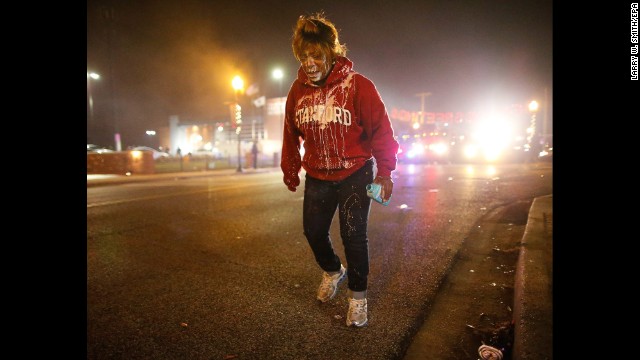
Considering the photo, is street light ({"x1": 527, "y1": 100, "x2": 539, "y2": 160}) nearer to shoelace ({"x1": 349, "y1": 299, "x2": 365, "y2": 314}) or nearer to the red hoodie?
the red hoodie

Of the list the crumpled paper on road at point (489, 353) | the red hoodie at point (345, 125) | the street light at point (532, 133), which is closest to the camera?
the crumpled paper on road at point (489, 353)

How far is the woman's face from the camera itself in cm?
232

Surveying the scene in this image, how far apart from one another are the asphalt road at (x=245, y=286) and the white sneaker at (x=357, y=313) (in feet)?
0.17

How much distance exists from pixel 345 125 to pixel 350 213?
1.83ft

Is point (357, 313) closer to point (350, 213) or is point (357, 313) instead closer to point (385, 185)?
point (350, 213)

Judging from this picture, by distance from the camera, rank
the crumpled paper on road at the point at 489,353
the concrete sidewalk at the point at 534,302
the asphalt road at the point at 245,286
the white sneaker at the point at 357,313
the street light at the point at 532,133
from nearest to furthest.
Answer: the concrete sidewalk at the point at 534,302
the crumpled paper on road at the point at 489,353
the asphalt road at the point at 245,286
the white sneaker at the point at 357,313
the street light at the point at 532,133

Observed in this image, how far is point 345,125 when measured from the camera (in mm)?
2326

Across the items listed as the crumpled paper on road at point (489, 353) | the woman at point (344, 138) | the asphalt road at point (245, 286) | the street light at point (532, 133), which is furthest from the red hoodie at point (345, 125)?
the street light at point (532, 133)

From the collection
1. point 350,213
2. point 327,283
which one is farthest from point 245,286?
point 350,213

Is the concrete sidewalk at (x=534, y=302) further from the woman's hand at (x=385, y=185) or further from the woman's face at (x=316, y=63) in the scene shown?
the woman's face at (x=316, y=63)

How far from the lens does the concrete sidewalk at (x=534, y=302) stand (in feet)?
5.70
